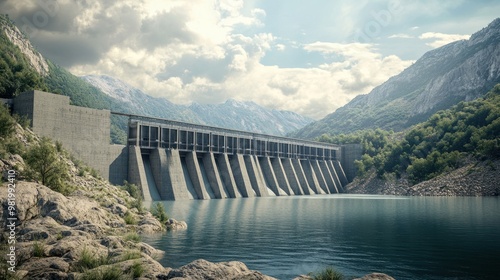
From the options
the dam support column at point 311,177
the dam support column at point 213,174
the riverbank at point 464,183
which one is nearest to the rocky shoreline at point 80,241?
the dam support column at point 213,174

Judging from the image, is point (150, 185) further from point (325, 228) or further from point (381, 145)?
point (381, 145)

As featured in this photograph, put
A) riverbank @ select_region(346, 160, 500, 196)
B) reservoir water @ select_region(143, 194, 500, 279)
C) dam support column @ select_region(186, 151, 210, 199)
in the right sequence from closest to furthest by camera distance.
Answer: reservoir water @ select_region(143, 194, 500, 279) → dam support column @ select_region(186, 151, 210, 199) → riverbank @ select_region(346, 160, 500, 196)

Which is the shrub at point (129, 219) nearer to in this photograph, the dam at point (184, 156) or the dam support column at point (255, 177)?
the dam at point (184, 156)

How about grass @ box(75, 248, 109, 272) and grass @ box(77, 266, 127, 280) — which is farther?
grass @ box(75, 248, 109, 272)

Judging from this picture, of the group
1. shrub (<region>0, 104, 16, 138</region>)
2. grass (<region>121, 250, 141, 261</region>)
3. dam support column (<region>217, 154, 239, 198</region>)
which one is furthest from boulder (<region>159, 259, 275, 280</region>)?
dam support column (<region>217, 154, 239, 198</region>)

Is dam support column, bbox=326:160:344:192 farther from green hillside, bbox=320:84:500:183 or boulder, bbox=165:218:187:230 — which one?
boulder, bbox=165:218:187:230

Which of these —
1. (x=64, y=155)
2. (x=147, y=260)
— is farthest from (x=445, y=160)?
(x=147, y=260)
